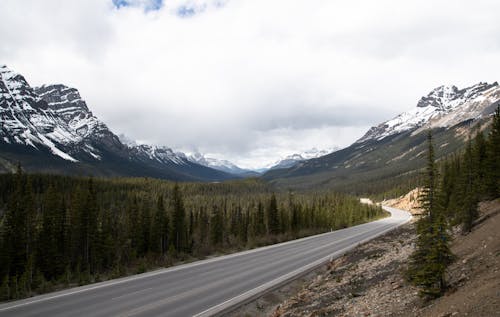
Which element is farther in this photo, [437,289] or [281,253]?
[281,253]

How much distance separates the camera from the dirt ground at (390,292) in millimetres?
9633

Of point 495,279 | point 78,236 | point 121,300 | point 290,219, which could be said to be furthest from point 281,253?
point 290,219

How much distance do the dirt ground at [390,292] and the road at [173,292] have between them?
1476 mm

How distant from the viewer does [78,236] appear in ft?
173

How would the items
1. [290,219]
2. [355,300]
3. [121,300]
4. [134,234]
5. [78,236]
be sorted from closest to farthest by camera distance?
1. [355,300]
2. [121,300]
3. [78,236]
4. [134,234]
5. [290,219]

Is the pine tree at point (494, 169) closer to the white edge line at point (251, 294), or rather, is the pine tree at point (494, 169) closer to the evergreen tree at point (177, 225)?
the white edge line at point (251, 294)

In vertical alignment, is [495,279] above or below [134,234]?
above

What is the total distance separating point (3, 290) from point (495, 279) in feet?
69.4

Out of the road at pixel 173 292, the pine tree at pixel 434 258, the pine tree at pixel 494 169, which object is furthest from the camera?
the pine tree at pixel 494 169

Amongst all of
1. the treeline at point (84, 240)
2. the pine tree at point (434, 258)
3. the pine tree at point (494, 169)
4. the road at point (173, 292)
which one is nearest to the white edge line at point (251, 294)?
the road at point (173, 292)

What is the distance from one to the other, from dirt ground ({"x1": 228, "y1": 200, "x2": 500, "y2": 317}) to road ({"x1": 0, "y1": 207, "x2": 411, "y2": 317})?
148 cm

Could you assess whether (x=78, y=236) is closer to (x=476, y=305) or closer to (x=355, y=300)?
(x=355, y=300)

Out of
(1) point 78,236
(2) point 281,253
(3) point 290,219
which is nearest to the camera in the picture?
(2) point 281,253

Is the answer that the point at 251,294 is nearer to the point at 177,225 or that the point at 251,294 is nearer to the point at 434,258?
the point at 434,258
